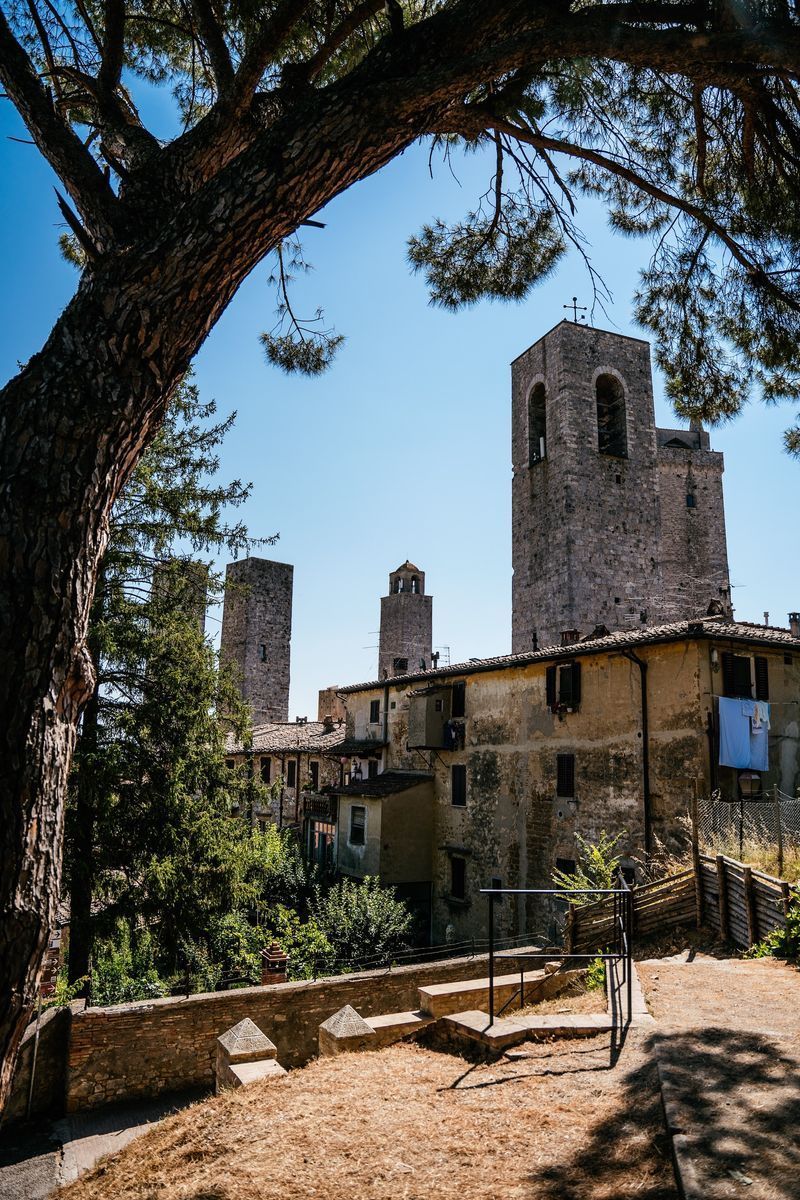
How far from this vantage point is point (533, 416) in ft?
83.4

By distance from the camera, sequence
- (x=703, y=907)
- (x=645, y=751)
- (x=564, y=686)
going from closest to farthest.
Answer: (x=703, y=907), (x=645, y=751), (x=564, y=686)

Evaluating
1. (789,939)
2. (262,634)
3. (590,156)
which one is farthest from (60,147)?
(262,634)

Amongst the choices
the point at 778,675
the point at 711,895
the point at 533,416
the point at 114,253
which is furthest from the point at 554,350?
the point at 114,253

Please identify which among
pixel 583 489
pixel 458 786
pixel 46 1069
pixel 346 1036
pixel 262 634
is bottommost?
pixel 46 1069

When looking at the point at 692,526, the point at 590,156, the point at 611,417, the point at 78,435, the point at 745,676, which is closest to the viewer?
the point at 78,435

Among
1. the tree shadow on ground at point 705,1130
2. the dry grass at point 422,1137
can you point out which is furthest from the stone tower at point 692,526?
the dry grass at point 422,1137

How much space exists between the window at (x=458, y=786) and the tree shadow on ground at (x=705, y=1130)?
50.2 ft

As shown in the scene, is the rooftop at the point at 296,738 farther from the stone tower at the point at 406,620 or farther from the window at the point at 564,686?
the window at the point at 564,686

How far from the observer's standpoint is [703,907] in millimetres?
9547

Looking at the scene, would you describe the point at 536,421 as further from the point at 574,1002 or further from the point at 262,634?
the point at 574,1002

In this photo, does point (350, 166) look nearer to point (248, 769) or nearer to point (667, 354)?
point (667, 354)

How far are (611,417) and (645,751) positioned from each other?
44.8ft

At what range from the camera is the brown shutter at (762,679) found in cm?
1448

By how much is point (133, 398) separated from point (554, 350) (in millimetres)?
23086
